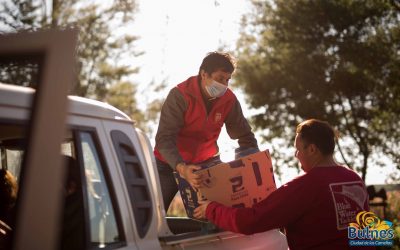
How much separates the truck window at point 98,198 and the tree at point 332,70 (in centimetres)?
2033

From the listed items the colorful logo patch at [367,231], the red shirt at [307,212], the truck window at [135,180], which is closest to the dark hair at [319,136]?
the red shirt at [307,212]

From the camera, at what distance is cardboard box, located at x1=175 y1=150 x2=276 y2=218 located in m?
3.44

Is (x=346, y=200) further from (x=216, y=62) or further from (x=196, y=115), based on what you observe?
(x=216, y=62)

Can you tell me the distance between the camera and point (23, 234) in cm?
169

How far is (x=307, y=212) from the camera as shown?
3318 millimetres

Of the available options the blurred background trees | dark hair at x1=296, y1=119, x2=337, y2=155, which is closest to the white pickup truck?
dark hair at x1=296, y1=119, x2=337, y2=155

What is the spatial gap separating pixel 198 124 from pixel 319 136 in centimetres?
104

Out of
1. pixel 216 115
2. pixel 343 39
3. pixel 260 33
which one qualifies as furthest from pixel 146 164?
pixel 260 33

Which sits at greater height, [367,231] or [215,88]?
[215,88]

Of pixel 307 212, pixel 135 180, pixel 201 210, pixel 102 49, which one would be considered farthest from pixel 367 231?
pixel 102 49

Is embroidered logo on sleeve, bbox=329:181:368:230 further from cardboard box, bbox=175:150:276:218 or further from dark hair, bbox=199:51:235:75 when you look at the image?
dark hair, bbox=199:51:235:75

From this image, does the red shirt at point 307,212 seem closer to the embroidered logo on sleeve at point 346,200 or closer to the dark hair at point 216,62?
the embroidered logo on sleeve at point 346,200

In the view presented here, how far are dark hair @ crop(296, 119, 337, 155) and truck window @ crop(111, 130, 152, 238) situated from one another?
1.18m

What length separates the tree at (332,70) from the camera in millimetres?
22312
